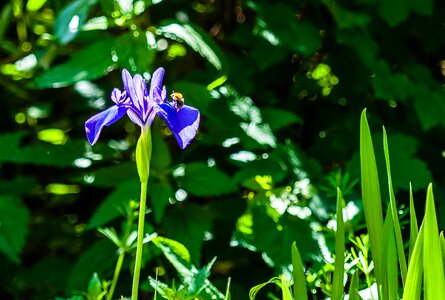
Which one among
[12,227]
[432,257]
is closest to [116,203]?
[12,227]

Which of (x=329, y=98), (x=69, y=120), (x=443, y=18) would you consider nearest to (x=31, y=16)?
(x=69, y=120)

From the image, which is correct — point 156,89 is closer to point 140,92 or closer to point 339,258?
point 140,92

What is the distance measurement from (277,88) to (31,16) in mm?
639

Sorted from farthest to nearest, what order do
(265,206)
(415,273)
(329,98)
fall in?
(329,98), (265,206), (415,273)

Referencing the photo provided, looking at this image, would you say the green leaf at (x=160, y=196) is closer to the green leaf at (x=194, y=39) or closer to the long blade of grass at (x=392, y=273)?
the green leaf at (x=194, y=39)

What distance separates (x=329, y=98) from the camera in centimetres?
189

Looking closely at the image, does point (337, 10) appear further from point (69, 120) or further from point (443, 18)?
point (69, 120)

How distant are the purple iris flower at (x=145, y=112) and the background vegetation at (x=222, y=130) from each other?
30 cm

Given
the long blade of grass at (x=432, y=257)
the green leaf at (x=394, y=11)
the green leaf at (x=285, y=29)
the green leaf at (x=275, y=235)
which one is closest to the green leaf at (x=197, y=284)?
the long blade of grass at (x=432, y=257)

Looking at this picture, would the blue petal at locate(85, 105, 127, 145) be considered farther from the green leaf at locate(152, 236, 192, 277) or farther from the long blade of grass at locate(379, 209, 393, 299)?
the long blade of grass at locate(379, 209, 393, 299)

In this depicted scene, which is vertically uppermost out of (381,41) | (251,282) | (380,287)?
(380,287)

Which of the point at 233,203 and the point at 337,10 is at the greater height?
the point at 337,10

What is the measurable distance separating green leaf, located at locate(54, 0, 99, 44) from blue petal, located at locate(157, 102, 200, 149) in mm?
582

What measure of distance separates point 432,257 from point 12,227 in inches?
36.1
